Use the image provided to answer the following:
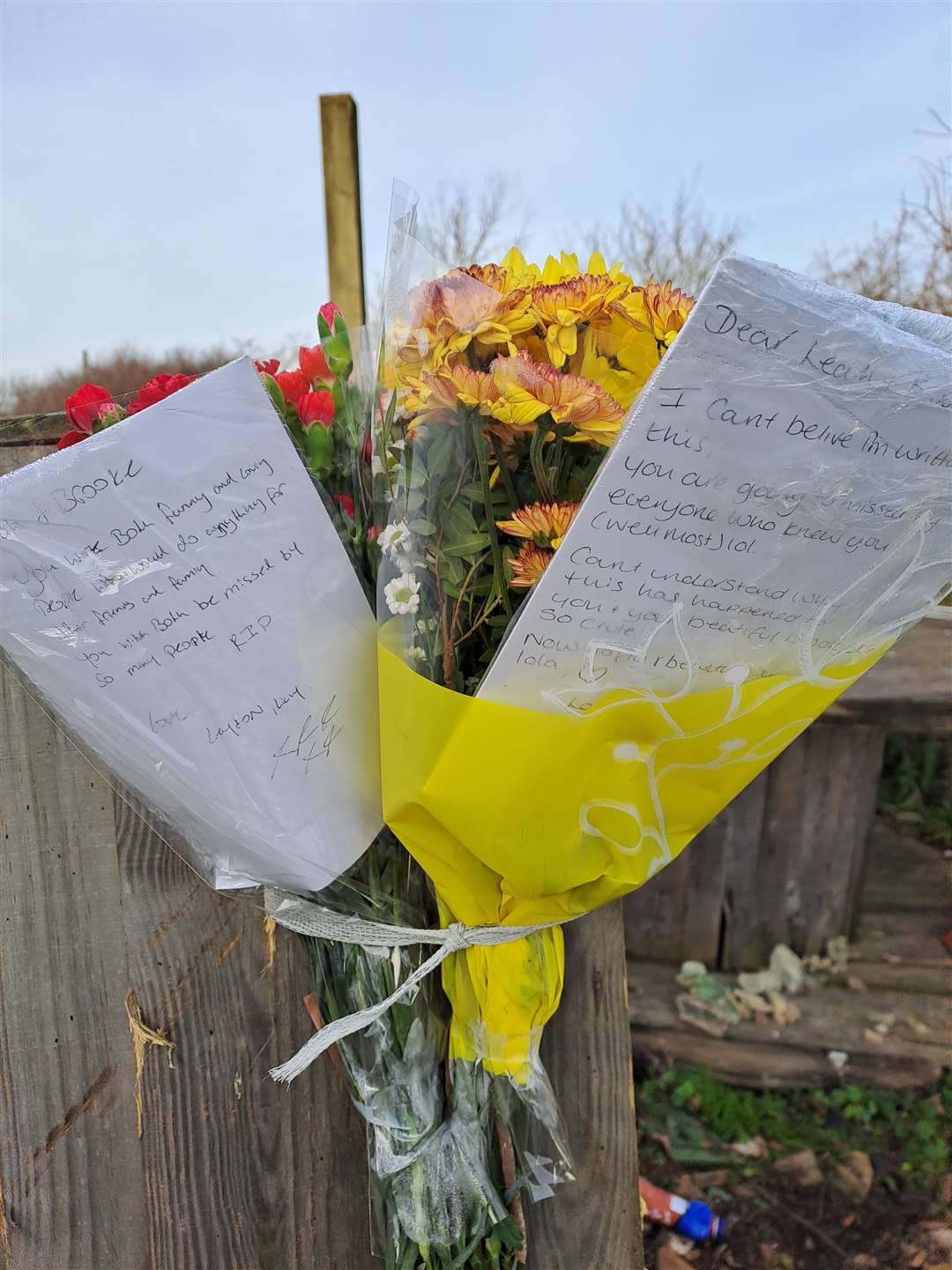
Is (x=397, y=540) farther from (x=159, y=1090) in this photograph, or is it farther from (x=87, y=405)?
(x=159, y=1090)

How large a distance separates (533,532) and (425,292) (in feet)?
0.71

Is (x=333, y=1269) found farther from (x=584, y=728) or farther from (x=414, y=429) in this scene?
(x=414, y=429)

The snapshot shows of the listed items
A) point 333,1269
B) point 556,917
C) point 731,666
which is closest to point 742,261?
point 731,666

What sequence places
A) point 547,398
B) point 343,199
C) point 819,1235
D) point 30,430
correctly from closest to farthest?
point 547,398 → point 30,430 → point 819,1235 → point 343,199

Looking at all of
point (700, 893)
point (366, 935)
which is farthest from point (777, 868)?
point (366, 935)

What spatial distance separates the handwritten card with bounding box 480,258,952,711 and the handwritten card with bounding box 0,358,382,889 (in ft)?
0.60

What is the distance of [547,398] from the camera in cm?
63

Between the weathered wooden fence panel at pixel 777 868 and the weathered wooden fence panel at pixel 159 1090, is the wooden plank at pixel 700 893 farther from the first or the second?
the weathered wooden fence panel at pixel 159 1090

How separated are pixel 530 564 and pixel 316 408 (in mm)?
242

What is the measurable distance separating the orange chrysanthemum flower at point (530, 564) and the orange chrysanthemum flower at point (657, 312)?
0.63 ft

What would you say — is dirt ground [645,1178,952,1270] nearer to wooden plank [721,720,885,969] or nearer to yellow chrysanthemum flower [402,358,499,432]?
wooden plank [721,720,885,969]

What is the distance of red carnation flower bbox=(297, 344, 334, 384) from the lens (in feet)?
2.58

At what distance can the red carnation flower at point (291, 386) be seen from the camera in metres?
0.77

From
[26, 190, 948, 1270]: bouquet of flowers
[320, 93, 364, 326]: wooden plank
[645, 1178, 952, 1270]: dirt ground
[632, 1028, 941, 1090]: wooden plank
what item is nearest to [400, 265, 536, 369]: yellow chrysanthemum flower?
[26, 190, 948, 1270]: bouquet of flowers
